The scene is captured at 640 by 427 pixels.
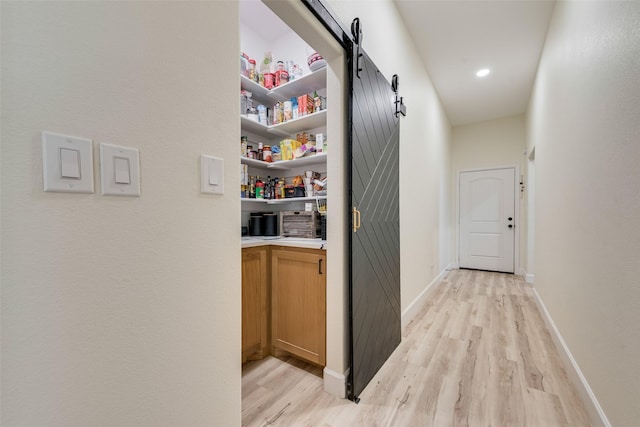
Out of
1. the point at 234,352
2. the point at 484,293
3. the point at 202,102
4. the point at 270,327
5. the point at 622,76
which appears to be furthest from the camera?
the point at 484,293

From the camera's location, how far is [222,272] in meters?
0.88

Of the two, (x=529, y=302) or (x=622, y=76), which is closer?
(x=622, y=76)

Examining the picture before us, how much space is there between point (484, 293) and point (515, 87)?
3132mm

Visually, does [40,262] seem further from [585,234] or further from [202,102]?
[585,234]

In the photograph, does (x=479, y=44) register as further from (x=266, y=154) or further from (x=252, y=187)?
(x=252, y=187)

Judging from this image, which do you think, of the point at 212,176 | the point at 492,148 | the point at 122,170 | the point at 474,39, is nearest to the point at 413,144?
the point at 474,39

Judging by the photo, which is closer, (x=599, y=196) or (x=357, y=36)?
(x=599, y=196)

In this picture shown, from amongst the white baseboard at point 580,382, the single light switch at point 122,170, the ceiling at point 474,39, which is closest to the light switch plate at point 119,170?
the single light switch at point 122,170

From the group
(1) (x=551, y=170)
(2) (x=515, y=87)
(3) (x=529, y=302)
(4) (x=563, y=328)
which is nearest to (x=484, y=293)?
(3) (x=529, y=302)

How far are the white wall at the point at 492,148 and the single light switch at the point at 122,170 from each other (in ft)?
18.7

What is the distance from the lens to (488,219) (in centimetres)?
509

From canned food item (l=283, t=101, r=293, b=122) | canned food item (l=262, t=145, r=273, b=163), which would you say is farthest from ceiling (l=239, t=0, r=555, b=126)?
canned food item (l=262, t=145, r=273, b=163)

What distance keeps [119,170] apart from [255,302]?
148cm

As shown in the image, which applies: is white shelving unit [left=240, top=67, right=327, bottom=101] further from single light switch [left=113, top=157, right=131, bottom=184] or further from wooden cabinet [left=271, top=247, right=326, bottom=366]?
single light switch [left=113, top=157, right=131, bottom=184]
